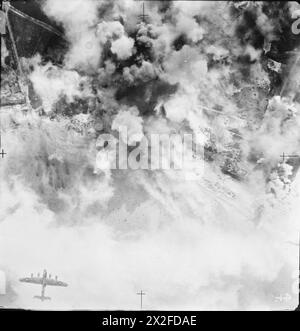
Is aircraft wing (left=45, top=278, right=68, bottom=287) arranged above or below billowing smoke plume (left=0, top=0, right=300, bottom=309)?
below

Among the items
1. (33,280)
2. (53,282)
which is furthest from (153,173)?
(33,280)

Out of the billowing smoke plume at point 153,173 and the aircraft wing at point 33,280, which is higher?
the billowing smoke plume at point 153,173

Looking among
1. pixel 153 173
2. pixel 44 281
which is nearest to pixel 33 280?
pixel 44 281

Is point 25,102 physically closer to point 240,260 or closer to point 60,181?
point 60,181

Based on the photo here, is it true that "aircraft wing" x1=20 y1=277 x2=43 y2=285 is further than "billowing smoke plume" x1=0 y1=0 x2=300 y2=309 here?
Yes

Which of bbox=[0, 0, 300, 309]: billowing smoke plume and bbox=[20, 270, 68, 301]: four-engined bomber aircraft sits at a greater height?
bbox=[0, 0, 300, 309]: billowing smoke plume

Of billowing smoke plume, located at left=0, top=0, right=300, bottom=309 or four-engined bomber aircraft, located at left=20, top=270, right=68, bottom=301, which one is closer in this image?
billowing smoke plume, located at left=0, top=0, right=300, bottom=309

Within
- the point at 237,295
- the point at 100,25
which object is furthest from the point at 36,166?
the point at 237,295

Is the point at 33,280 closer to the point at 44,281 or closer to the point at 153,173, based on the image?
the point at 44,281

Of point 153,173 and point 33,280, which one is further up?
point 153,173

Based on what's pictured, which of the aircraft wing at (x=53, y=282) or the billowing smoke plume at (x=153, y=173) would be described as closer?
the billowing smoke plume at (x=153, y=173)

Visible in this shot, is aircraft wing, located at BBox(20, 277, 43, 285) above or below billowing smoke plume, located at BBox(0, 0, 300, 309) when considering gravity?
below
